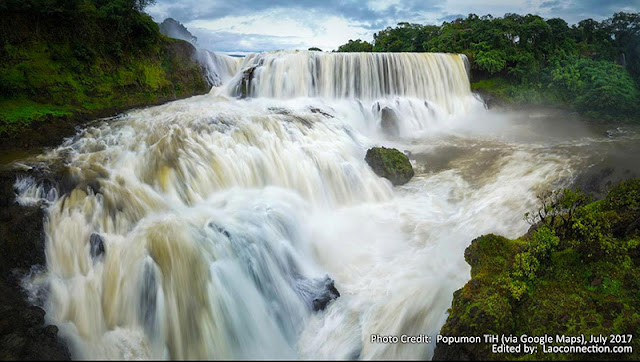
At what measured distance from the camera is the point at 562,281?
4.66 m

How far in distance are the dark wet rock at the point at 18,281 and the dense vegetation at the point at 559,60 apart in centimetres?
2087

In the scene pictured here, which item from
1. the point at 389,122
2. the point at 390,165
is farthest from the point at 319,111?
the point at 390,165

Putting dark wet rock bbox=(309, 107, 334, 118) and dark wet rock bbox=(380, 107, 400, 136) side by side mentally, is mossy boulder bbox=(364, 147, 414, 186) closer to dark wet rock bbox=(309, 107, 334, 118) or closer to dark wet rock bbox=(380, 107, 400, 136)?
dark wet rock bbox=(309, 107, 334, 118)

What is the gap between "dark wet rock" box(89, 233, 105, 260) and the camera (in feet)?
19.2

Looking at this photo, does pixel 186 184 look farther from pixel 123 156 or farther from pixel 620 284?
pixel 620 284

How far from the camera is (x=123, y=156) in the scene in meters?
8.52

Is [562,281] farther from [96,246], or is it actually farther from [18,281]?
[18,281]

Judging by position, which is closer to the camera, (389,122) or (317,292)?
(317,292)

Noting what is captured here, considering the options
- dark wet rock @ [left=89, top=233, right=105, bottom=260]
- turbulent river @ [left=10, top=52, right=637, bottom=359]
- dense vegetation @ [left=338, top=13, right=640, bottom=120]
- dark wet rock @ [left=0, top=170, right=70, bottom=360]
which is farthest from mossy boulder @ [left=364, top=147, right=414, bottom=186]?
dense vegetation @ [left=338, top=13, right=640, bottom=120]

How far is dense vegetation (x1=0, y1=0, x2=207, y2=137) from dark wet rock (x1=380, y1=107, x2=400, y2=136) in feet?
28.2

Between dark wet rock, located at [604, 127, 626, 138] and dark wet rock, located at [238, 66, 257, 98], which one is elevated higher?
dark wet rock, located at [238, 66, 257, 98]

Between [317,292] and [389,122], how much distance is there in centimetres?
1096

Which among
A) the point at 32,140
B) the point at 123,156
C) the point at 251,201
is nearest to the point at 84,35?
the point at 32,140

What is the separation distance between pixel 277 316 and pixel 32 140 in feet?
26.8
